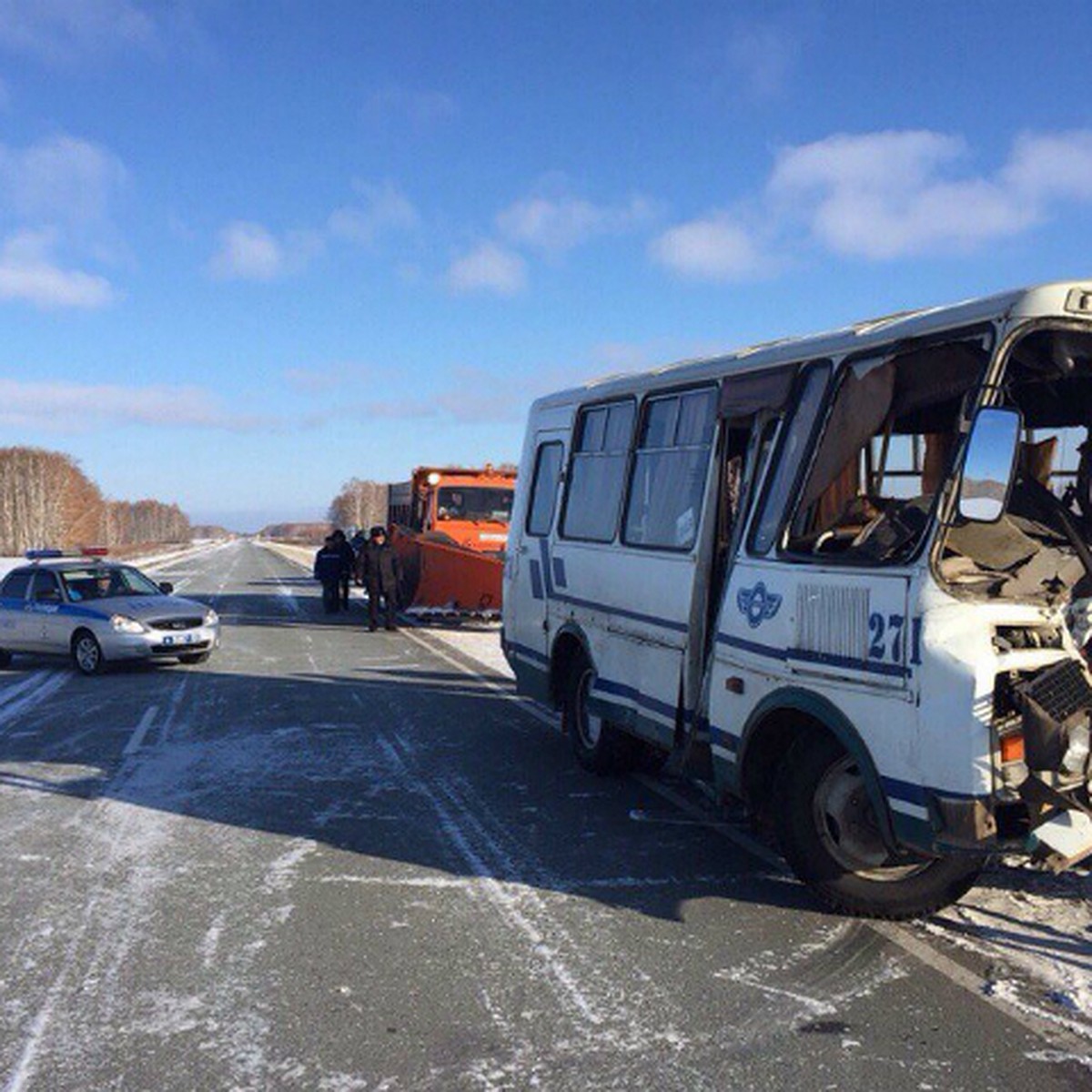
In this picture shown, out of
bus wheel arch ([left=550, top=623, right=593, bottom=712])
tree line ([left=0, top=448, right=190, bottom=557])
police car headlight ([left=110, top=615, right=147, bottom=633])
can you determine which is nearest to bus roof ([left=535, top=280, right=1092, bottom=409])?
bus wheel arch ([left=550, top=623, right=593, bottom=712])

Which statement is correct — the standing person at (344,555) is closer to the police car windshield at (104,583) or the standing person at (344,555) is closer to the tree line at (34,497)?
the police car windshield at (104,583)

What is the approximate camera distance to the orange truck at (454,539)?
2017 cm

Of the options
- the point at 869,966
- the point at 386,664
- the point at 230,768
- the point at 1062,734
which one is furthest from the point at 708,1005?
the point at 386,664

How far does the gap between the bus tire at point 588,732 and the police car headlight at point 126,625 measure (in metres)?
7.13

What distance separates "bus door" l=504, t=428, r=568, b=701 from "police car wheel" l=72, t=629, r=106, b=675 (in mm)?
6367

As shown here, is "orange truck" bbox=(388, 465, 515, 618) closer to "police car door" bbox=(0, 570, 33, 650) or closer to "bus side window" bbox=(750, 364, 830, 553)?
"police car door" bbox=(0, 570, 33, 650)

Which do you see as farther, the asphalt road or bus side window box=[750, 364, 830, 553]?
bus side window box=[750, 364, 830, 553]

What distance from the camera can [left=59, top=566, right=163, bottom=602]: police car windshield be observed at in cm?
1454

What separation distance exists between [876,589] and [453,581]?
16011 mm

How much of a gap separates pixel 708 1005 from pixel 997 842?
1306mm

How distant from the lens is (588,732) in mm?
8406

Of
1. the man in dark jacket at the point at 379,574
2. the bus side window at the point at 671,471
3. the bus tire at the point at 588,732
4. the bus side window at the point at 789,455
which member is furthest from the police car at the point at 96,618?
the bus side window at the point at 789,455

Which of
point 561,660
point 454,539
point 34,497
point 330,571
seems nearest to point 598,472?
point 561,660

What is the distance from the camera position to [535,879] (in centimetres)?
577
